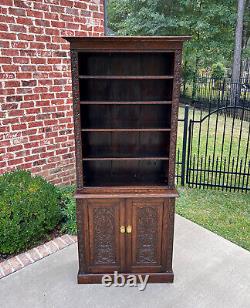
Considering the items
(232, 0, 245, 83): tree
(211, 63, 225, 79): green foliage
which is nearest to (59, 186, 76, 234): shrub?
(232, 0, 245, 83): tree

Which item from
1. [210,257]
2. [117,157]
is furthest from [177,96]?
[210,257]

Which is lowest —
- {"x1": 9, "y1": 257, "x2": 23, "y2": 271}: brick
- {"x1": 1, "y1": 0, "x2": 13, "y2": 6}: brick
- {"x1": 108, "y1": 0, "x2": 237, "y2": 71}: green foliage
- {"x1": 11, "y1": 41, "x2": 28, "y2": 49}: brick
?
{"x1": 9, "y1": 257, "x2": 23, "y2": 271}: brick

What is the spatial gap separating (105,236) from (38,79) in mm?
1814

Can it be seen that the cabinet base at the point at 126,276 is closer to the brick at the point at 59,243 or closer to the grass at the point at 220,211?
the brick at the point at 59,243

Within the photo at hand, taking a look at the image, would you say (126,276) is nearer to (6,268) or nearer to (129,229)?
(129,229)

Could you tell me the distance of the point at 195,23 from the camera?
1135cm

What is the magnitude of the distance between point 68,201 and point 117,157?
1.09 meters

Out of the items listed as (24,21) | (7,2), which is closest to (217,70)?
(24,21)

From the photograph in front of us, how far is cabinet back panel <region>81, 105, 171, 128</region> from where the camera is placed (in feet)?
7.59

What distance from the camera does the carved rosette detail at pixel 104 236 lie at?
7.20ft

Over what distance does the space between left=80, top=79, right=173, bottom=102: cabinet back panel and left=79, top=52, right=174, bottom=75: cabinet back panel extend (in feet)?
0.22

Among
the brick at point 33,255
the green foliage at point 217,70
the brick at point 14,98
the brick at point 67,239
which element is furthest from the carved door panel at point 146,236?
the green foliage at point 217,70

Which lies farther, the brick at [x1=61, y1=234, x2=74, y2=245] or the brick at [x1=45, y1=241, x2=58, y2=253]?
the brick at [x1=61, y1=234, x2=74, y2=245]

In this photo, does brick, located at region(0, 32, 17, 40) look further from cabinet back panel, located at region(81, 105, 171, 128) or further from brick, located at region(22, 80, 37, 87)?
cabinet back panel, located at region(81, 105, 171, 128)
